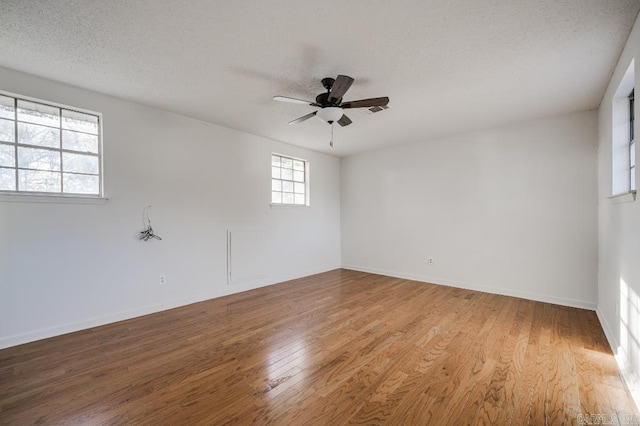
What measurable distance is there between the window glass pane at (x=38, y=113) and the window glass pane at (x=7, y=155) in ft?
1.00

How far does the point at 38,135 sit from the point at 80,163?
1.31 ft

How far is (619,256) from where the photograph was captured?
2.34 metres

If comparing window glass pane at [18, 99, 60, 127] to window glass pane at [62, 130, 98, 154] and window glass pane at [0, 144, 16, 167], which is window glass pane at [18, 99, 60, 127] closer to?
window glass pane at [62, 130, 98, 154]

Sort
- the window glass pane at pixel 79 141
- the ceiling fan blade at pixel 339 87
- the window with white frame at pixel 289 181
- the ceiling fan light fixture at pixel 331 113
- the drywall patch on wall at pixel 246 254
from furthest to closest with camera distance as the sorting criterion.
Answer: the window with white frame at pixel 289 181
the drywall patch on wall at pixel 246 254
the window glass pane at pixel 79 141
the ceiling fan light fixture at pixel 331 113
the ceiling fan blade at pixel 339 87

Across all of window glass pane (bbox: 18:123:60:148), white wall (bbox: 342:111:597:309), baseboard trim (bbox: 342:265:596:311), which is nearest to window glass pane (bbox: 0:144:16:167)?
window glass pane (bbox: 18:123:60:148)

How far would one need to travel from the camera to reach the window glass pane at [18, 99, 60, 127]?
8.75 feet

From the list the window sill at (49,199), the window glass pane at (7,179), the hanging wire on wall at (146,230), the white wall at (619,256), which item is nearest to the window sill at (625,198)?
the white wall at (619,256)

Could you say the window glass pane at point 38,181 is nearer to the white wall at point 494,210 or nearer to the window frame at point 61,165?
the window frame at point 61,165

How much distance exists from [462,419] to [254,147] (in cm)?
425

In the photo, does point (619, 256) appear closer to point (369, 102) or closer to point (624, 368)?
point (624, 368)

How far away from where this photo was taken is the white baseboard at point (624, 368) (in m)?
1.75

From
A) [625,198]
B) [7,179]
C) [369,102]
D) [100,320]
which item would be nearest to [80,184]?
[7,179]

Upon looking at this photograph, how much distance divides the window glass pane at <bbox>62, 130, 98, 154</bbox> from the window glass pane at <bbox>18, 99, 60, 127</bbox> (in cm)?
13

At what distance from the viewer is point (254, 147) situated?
4594 millimetres
